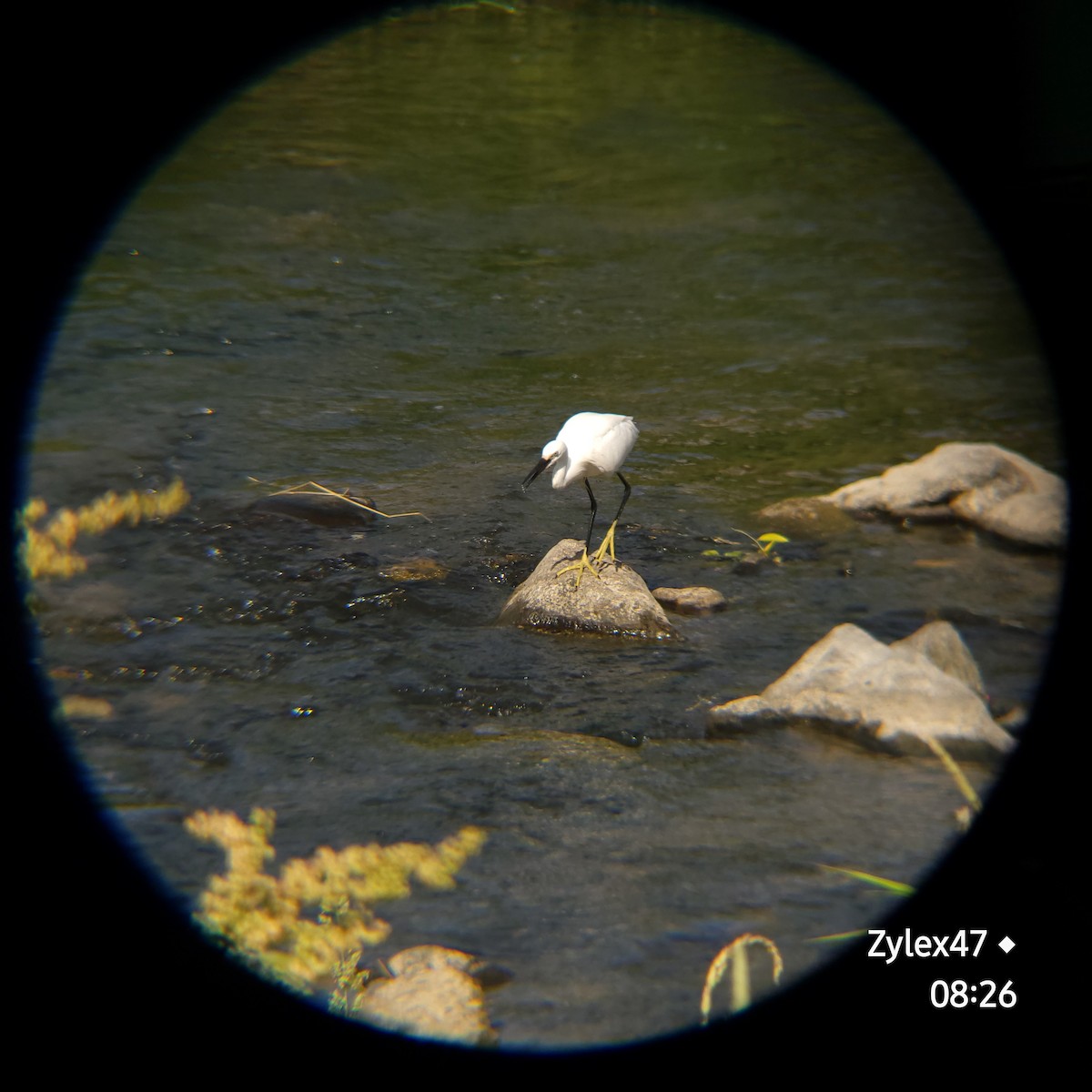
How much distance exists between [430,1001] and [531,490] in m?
4.06

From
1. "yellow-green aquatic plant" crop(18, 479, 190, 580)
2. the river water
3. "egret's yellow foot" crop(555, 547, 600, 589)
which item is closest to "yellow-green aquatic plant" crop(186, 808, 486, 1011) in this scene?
the river water

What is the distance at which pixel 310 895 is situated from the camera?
10.3ft

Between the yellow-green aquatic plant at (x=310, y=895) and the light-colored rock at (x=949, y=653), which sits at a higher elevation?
the light-colored rock at (x=949, y=653)

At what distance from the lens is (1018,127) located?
12938 millimetres

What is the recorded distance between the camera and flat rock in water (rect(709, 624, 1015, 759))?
3.79 meters

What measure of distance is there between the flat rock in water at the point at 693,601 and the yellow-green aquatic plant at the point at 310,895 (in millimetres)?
1852

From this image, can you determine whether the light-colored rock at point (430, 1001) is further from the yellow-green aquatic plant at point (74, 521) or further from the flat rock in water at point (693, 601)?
the yellow-green aquatic plant at point (74, 521)

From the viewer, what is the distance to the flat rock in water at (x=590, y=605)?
15.9ft

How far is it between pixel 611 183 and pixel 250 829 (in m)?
10.4

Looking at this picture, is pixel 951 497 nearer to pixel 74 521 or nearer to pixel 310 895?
pixel 310 895

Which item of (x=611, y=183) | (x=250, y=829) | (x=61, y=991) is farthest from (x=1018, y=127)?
(x=61, y=991)

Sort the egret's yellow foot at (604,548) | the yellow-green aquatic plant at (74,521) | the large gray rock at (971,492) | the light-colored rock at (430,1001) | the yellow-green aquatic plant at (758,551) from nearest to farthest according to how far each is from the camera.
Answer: the light-colored rock at (430,1001)
the egret's yellow foot at (604,548)
the yellow-green aquatic plant at (74,521)
the yellow-green aquatic plant at (758,551)
the large gray rock at (971,492)

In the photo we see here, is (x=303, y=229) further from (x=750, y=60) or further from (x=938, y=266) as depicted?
(x=750, y=60)

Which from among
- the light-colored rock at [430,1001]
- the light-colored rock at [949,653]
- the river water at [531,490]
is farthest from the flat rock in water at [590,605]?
the light-colored rock at [430,1001]
